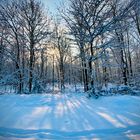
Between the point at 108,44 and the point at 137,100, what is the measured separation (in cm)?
510

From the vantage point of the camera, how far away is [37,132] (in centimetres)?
548

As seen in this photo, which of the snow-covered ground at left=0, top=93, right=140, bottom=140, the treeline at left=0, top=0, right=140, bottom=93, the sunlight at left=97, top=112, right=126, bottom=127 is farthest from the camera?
the treeline at left=0, top=0, right=140, bottom=93

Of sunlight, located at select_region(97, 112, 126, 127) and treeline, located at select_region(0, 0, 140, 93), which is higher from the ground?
treeline, located at select_region(0, 0, 140, 93)

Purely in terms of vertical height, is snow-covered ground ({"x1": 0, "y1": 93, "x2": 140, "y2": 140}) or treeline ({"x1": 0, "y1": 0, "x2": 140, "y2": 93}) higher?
treeline ({"x1": 0, "y1": 0, "x2": 140, "y2": 93})

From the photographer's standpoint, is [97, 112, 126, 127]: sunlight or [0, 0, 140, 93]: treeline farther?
[0, 0, 140, 93]: treeline

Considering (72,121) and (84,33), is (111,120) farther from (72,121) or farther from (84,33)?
(84,33)

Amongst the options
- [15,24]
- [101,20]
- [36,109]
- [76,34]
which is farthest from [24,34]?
[36,109]

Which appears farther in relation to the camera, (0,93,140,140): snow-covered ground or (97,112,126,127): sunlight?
(97,112,126,127): sunlight

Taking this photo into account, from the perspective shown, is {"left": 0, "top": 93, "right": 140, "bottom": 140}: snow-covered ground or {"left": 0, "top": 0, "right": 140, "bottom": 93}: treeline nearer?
{"left": 0, "top": 93, "right": 140, "bottom": 140}: snow-covered ground

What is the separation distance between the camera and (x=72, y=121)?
632 cm

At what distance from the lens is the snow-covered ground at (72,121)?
5320 millimetres

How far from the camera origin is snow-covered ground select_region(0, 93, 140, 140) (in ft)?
17.5

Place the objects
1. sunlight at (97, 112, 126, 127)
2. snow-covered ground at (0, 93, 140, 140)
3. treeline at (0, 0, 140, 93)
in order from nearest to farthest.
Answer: snow-covered ground at (0, 93, 140, 140) → sunlight at (97, 112, 126, 127) → treeline at (0, 0, 140, 93)

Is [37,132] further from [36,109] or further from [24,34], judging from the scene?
[24,34]
